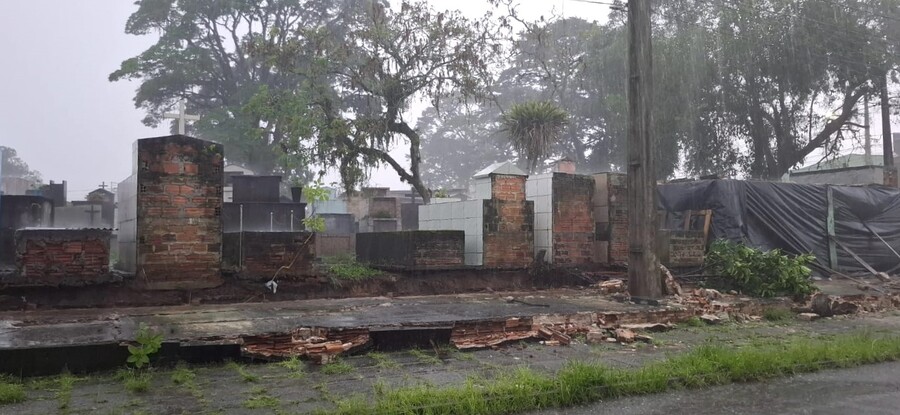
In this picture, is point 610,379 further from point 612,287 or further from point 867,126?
point 867,126

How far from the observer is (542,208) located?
38.4ft

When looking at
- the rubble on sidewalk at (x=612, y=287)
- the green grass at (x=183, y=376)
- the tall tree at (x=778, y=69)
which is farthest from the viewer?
the tall tree at (x=778, y=69)

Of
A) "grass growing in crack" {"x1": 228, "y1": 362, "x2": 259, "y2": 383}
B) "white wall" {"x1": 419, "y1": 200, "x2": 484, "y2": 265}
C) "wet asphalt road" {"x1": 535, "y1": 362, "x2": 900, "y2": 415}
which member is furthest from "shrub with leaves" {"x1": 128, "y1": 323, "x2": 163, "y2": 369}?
"white wall" {"x1": 419, "y1": 200, "x2": 484, "y2": 265}

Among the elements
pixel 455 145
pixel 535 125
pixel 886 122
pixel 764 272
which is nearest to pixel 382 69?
pixel 535 125

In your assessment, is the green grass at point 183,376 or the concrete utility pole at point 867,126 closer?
the green grass at point 183,376

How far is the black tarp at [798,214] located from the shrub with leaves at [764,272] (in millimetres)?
2114

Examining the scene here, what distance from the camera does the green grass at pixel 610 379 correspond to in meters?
4.33

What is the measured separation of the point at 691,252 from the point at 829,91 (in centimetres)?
1347

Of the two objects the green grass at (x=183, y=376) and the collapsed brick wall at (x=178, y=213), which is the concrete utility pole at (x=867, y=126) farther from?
the green grass at (x=183, y=376)

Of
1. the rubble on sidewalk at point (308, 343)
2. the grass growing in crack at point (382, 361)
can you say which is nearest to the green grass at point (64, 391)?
the rubble on sidewalk at point (308, 343)

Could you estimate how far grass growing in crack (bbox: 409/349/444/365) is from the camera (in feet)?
19.1

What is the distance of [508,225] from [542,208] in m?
0.91

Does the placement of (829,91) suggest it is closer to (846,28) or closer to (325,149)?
(846,28)

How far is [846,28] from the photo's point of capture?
19.9m
